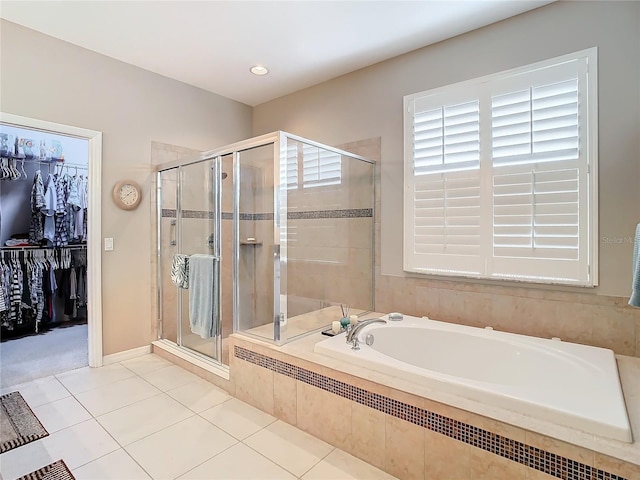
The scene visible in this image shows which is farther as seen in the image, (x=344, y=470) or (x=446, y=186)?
(x=446, y=186)

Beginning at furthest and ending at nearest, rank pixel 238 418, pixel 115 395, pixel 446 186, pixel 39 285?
pixel 39 285, pixel 446 186, pixel 115 395, pixel 238 418

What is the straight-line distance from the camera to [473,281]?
8.48 feet

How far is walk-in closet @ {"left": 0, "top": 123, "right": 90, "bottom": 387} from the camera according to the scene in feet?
12.8

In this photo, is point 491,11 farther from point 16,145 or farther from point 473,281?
point 16,145

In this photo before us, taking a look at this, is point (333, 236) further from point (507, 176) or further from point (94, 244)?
point (94, 244)

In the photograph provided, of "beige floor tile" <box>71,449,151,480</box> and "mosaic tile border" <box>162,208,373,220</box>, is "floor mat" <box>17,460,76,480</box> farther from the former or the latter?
"mosaic tile border" <box>162,208,373,220</box>

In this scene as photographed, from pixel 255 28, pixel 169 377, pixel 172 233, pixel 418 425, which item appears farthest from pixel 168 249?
pixel 418 425

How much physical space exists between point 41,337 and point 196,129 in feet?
9.95

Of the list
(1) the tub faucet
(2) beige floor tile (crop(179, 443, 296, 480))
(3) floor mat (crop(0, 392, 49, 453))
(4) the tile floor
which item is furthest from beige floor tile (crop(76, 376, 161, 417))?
(1) the tub faucet

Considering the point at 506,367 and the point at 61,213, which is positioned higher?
the point at 61,213

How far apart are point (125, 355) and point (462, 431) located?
2.97 metres

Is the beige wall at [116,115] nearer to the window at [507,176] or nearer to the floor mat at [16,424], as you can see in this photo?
the floor mat at [16,424]

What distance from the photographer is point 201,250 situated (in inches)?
117

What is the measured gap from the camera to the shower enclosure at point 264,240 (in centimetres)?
246
